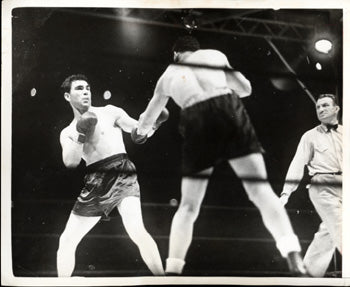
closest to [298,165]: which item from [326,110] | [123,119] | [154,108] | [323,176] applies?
[323,176]

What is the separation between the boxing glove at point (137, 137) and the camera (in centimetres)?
205

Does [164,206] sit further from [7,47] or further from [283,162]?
[7,47]

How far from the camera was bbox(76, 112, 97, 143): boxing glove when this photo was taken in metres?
2.05

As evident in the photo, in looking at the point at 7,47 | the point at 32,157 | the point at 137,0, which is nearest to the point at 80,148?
the point at 32,157

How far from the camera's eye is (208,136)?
2.02 m

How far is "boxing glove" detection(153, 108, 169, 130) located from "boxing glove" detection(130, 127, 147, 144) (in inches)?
2.5

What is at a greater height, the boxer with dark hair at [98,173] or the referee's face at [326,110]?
the referee's face at [326,110]

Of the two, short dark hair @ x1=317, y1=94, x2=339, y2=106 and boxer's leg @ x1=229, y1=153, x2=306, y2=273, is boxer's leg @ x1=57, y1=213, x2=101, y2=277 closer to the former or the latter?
boxer's leg @ x1=229, y1=153, x2=306, y2=273

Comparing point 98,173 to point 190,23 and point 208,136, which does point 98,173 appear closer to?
point 208,136

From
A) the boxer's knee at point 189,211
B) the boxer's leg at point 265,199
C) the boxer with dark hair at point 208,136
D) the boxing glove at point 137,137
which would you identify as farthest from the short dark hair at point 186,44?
the boxer's knee at point 189,211

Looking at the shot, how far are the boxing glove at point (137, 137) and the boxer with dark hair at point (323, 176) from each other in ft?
2.05

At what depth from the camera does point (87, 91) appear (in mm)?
2057

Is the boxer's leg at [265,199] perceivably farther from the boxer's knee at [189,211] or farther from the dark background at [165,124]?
the boxer's knee at [189,211]

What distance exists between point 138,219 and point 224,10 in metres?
0.96
